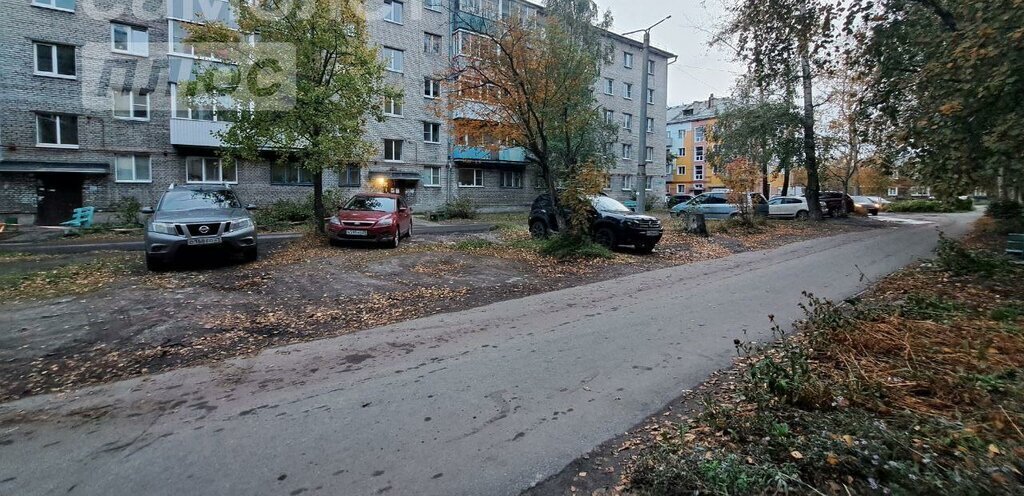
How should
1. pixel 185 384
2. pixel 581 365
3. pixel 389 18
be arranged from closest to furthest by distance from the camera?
1. pixel 185 384
2. pixel 581 365
3. pixel 389 18

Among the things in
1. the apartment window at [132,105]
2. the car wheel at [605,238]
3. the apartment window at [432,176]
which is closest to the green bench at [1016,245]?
the car wheel at [605,238]

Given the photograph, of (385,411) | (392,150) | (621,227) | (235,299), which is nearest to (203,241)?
(235,299)

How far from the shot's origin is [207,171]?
24.2 m

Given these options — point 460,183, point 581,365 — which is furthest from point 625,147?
point 581,365

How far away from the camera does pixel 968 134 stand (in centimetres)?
694

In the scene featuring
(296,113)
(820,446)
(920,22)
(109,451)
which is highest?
(920,22)

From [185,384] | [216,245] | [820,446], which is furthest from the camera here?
[216,245]

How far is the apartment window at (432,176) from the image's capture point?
31422 millimetres

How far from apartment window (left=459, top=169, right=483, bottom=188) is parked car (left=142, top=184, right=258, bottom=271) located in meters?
22.8

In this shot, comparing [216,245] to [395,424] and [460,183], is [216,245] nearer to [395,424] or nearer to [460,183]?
[395,424]

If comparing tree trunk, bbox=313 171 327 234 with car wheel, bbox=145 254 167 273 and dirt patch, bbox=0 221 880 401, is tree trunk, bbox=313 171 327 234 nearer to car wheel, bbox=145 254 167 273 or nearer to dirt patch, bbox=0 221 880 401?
dirt patch, bbox=0 221 880 401

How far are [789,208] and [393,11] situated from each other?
27.4 m

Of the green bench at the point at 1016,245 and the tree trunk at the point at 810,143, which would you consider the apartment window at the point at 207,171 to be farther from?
the tree trunk at the point at 810,143

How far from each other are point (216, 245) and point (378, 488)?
854 cm
